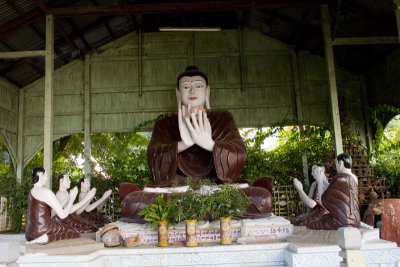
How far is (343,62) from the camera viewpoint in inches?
379

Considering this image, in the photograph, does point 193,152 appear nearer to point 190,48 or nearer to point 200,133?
point 200,133

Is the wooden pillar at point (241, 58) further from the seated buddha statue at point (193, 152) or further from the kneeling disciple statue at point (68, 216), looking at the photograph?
the kneeling disciple statue at point (68, 216)

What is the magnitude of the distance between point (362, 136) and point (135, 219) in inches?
274

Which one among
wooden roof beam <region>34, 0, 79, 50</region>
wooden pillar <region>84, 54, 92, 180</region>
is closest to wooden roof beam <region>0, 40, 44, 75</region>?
wooden roof beam <region>34, 0, 79, 50</region>

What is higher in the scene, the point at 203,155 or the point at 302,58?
the point at 302,58

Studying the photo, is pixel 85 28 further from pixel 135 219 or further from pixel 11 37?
pixel 135 219

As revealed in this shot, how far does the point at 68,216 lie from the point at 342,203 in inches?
128

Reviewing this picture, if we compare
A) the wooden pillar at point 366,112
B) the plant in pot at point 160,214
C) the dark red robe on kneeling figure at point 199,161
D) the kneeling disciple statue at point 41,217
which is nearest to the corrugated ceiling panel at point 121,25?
the dark red robe on kneeling figure at point 199,161

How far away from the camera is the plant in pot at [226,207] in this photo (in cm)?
375

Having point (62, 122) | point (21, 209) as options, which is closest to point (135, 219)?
point (21, 209)

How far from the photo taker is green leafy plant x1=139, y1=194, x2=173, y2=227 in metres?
3.93

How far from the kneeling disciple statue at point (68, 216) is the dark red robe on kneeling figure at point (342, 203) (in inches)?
108

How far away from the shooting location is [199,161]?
5.52 metres

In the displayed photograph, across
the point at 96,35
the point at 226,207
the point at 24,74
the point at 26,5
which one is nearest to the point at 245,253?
the point at 226,207
